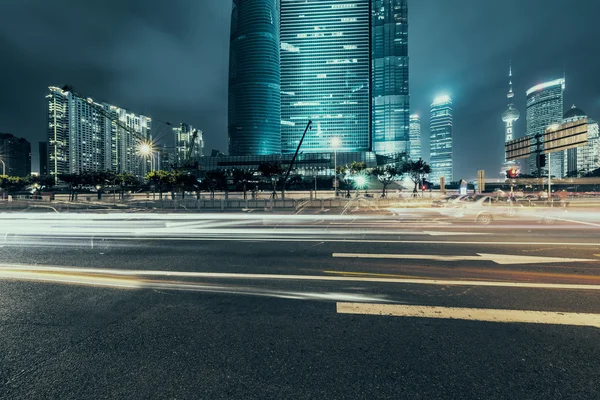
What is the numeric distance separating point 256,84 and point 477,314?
17588cm

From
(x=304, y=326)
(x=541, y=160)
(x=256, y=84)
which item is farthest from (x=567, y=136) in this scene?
(x=256, y=84)

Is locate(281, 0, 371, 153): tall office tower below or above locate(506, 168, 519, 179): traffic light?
above

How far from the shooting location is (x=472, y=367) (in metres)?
2.52

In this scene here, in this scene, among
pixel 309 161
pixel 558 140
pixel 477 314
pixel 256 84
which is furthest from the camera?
pixel 256 84

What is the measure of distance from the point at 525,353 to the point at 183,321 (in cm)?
395

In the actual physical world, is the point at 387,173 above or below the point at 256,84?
below

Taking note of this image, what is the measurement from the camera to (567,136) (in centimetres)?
2681

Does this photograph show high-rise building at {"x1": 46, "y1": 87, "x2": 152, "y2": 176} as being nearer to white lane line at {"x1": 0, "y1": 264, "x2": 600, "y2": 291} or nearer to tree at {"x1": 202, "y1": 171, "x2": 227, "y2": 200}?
tree at {"x1": 202, "y1": 171, "x2": 227, "y2": 200}

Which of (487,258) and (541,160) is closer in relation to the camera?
(487,258)

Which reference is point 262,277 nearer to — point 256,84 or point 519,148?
point 519,148

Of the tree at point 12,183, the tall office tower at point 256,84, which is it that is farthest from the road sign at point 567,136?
the tall office tower at point 256,84

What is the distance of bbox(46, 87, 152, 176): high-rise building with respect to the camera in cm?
12825

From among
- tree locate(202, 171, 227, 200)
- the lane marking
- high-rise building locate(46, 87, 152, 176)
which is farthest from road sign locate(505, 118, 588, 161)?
high-rise building locate(46, 87, 152, 176)

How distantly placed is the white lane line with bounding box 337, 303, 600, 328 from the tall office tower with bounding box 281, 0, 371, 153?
14879 cm
